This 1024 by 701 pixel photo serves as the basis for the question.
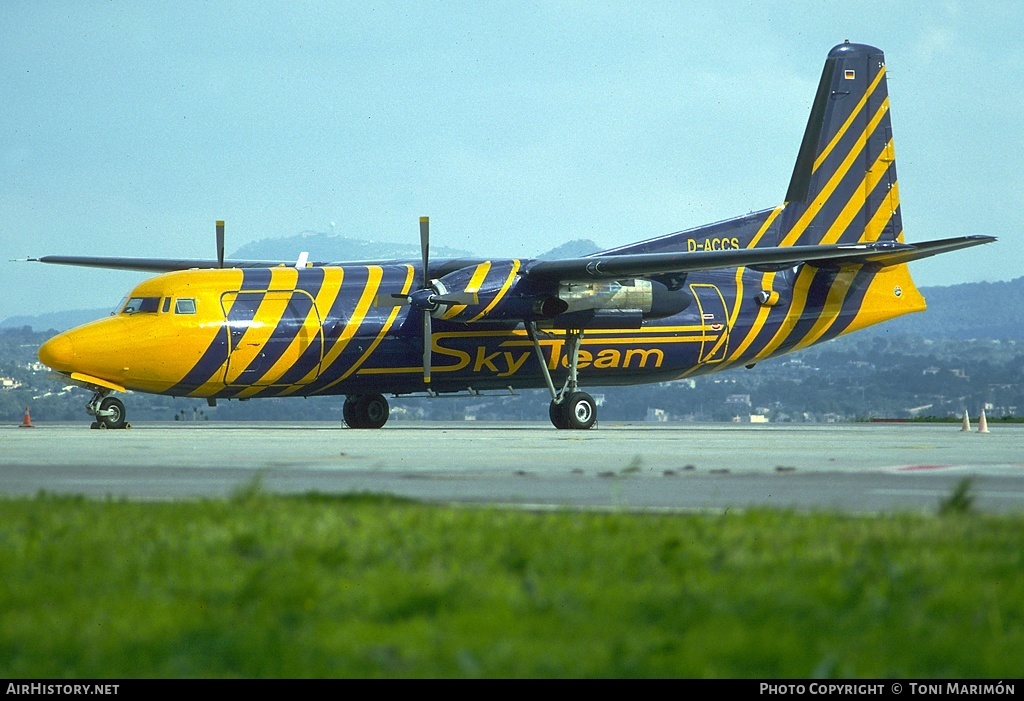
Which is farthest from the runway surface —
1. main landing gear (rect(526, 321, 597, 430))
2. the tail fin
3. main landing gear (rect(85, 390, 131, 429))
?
the tail fin

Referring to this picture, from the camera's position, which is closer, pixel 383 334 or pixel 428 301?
pixel 428 301

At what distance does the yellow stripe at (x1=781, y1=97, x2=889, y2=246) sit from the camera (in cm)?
A: 3841

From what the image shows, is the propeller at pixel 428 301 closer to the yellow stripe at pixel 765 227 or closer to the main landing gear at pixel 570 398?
the main landing gear at pixel 570 398

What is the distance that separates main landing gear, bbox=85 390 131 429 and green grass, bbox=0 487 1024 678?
22.2 metres

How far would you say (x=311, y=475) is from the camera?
14.7 metres

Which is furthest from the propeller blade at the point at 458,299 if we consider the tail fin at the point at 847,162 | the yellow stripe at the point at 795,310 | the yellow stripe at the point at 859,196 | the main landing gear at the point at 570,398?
the yellow stripe at the point at 859,196

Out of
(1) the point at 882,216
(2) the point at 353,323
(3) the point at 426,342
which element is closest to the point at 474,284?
(3) the point at 426,342

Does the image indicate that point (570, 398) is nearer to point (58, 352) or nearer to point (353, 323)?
point (353, 323)

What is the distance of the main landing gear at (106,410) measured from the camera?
31.1 meters

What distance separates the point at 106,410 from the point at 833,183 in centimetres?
2097

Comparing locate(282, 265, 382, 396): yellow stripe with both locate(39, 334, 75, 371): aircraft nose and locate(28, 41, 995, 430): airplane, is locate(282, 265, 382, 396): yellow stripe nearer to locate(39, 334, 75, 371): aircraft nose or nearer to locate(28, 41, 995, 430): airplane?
locate(28, 41, 995, 430): airplane

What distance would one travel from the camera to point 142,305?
30.7 metres

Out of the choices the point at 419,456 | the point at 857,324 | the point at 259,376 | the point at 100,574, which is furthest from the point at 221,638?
the point at 857,324

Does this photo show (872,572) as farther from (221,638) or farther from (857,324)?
(857,324)
